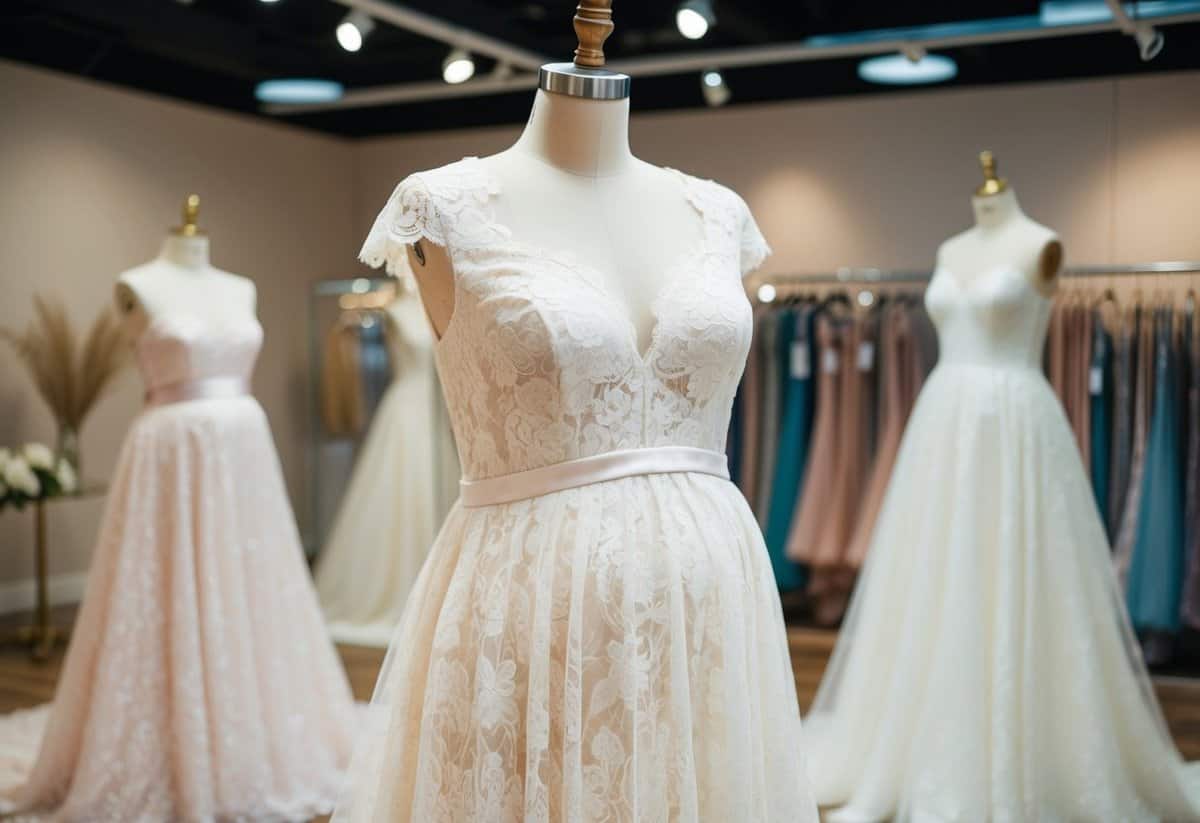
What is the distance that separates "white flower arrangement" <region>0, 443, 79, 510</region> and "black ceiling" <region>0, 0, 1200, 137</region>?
1.91 meters

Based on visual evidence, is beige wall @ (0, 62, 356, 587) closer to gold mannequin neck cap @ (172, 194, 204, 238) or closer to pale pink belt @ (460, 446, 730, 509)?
gold mannequin neck cap @ (172, 194, 204, 238)

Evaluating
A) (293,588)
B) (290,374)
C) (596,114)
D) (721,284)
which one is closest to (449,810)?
(721,284)

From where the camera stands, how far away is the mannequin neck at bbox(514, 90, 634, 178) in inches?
72.0

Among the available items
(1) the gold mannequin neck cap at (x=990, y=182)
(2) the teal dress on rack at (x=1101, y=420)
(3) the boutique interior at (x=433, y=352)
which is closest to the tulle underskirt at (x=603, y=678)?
(3) the boutique interior at (x=433, y=352)

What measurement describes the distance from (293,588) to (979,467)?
6.72 ft

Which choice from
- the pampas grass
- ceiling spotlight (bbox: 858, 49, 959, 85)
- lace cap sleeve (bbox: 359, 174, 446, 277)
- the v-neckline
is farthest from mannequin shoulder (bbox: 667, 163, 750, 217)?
the pampas grass

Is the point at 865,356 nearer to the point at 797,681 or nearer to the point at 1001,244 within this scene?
the point at 797,681

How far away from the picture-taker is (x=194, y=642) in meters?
3.64

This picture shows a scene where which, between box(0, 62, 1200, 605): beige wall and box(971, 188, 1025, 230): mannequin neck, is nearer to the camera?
box(971, 188, 1025, 230): mannequin neck

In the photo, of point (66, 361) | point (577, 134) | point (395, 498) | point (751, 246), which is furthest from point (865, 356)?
point (577, 134)

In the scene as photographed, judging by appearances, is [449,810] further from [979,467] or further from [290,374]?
[290,374]

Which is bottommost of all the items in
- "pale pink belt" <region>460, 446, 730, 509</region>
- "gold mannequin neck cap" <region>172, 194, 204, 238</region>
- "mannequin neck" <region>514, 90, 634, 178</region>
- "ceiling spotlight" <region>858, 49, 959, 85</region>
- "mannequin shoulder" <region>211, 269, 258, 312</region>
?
"pale pink belt" <region>460, 446, 730, 509</region>

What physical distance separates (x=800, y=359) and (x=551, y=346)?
4.51 m

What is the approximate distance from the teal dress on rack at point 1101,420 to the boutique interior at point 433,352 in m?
0.02
